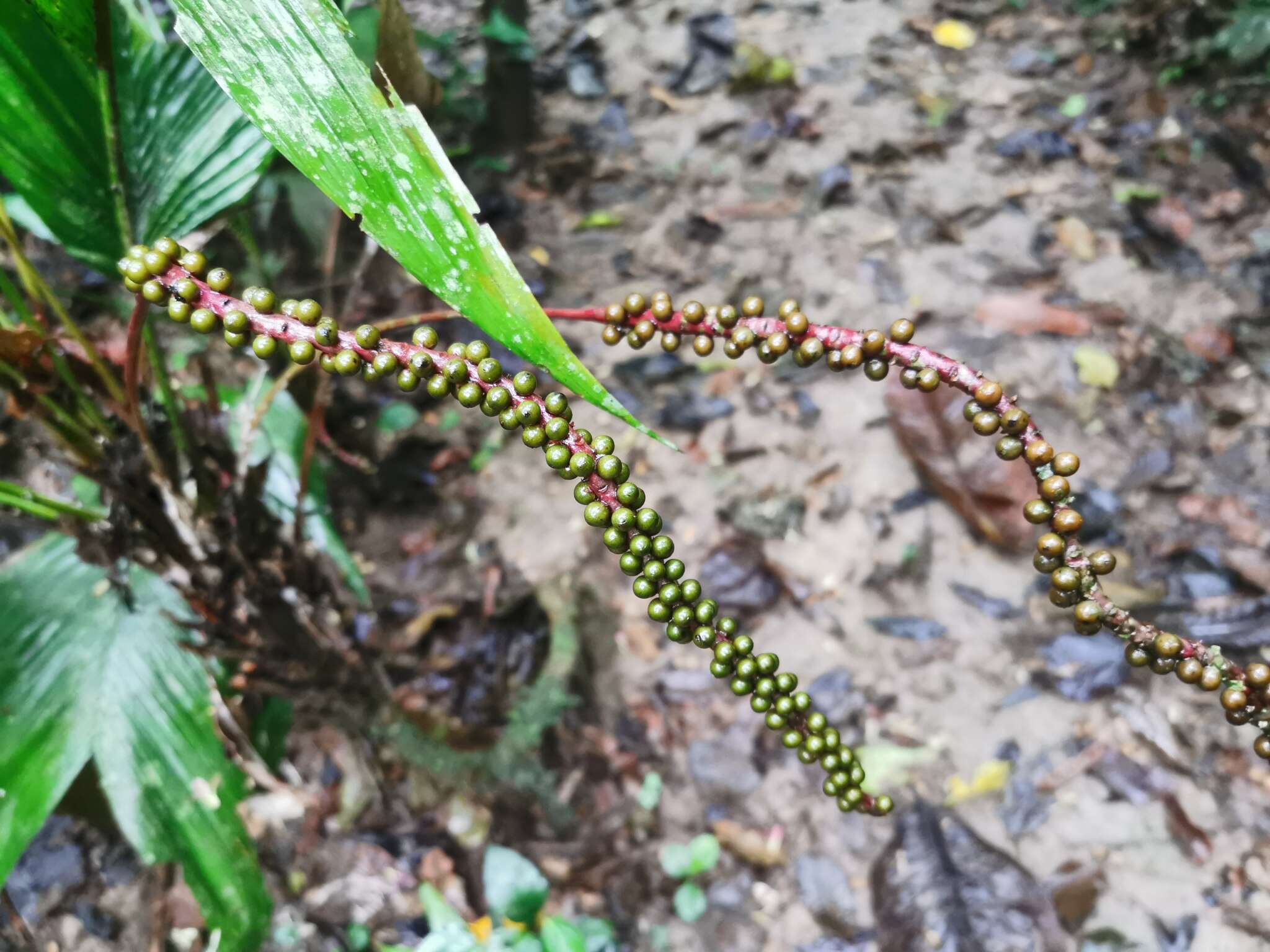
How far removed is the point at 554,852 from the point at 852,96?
2039 millimetres

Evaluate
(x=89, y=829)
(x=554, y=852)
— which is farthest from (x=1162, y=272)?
(x=89, y=829)

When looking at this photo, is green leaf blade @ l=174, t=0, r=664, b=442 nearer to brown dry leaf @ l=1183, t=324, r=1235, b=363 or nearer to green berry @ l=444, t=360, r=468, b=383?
green berry @ l=444, t=360, r=468, b=383

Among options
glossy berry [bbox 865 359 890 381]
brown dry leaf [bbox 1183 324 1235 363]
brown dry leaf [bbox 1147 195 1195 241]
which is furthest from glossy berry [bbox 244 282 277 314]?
brown dry leaf [bbox 1147 195 1195 241]

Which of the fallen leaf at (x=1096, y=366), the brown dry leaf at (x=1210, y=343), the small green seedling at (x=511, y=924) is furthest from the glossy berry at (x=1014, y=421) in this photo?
the brown dry leaf at (x=1210, y=343)

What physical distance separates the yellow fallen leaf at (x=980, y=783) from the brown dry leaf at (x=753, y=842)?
0.26m

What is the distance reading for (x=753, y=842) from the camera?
1.20m

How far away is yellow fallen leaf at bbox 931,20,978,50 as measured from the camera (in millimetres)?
2295

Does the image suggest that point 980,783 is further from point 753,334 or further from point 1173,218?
point 1173,218

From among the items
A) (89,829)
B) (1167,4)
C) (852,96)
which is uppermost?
(89,829)

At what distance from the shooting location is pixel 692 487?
1.58 metres

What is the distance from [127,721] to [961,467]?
132cm

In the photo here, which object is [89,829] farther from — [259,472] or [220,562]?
[259,472]

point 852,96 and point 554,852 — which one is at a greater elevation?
point 852,96

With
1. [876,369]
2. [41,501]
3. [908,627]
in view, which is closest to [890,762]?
[908,627]
